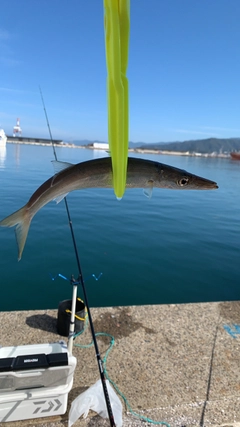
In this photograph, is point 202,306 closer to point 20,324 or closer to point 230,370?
point 230,370

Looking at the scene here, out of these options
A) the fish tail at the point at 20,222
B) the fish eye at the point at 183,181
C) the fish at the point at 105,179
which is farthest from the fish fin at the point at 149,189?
the fish tail at the point at 20,222

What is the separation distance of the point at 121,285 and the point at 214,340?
130 inches

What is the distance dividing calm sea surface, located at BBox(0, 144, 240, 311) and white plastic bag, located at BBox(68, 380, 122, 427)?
4.23ft

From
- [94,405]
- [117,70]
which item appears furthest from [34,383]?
[117,70]

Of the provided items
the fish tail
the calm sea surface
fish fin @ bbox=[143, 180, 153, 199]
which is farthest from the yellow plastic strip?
the calm sea surface

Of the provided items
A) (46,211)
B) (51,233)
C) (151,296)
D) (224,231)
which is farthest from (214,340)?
(46,211)

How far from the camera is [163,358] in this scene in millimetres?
4180

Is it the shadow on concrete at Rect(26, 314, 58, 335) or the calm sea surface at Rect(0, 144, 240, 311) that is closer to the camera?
the shadow on concrete at Rect(26, 314, 58, 335)

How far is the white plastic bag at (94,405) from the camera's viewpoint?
311cm

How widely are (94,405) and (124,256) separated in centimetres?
620

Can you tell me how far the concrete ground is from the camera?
3357 mm

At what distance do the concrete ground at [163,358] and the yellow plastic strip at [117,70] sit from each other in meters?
3.20

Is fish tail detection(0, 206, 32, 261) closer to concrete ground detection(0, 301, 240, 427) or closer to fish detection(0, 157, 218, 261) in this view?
fish detection(0, 157, 218, 261)

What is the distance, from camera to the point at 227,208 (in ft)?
60.9
